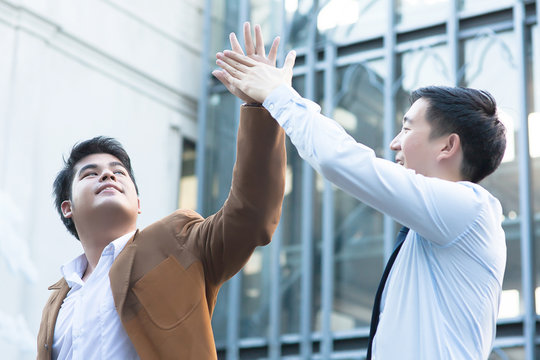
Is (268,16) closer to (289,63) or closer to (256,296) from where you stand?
(256,296)

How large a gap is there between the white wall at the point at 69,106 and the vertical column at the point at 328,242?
2.15 meters

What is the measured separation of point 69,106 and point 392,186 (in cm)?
798

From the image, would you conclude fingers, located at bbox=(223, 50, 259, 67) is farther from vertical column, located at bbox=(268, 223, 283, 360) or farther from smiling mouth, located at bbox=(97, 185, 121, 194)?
vertical column, located at bbox=(268, 223, 283, 360)

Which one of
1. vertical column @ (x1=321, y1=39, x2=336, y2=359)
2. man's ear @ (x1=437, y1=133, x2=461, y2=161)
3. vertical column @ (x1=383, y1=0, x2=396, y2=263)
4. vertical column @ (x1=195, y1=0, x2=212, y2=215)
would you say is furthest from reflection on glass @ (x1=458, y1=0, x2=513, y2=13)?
man's ear @ (x1=437, y1=133, x2=461, y2=161)

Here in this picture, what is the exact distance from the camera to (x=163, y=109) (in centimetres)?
1081

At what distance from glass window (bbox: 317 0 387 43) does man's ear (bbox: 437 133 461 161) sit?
7414 millimetres

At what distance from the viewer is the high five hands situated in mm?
2268

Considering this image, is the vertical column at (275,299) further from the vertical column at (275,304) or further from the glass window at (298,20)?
the glass window at (298,20)

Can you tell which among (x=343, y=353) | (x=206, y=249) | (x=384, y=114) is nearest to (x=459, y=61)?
(x=384, y=114)

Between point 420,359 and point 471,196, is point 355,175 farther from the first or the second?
point 420,359

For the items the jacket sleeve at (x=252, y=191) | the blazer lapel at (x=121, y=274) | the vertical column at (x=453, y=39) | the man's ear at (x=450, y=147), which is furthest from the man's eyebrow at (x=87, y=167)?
the vertical column at (x=453, y=39)

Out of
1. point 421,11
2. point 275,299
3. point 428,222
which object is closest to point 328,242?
point 275,299

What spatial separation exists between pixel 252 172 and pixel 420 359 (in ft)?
2.37

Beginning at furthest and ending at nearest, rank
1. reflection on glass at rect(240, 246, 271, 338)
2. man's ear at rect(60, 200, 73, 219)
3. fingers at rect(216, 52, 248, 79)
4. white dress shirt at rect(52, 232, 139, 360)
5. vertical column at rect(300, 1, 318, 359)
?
reflection on glass at rect(240, 246, 271, 338) < vertical column at rect(300, 1, 318, 359) < man's ear at rect(60, 200, 73, 219) < white dress shirt at rect(52, 232, 139, 360) < fingers at rect(216, 52, 248, 79)
